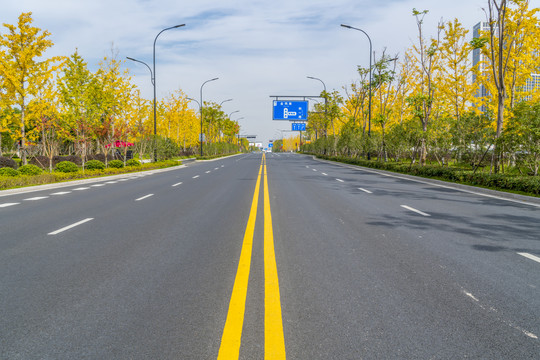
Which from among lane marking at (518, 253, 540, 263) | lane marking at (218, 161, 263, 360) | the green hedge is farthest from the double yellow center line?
the green hedge

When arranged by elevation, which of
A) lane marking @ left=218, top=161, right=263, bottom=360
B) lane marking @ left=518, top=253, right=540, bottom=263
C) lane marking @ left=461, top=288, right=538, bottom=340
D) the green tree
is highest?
the green tree

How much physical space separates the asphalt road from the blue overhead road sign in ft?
157

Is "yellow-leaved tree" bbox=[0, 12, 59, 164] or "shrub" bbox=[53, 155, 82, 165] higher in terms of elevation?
"yellow-leaved tree" bbox=[0, 12, 59, 164]

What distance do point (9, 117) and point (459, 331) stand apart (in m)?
33.5

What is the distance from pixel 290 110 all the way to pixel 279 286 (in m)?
53.5

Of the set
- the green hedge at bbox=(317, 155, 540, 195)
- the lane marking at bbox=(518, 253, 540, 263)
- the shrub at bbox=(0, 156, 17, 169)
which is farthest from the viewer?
the shrub at bbox=(0, 156, 17, 169)

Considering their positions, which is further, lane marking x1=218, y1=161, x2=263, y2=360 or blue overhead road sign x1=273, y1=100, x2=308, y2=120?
blue overhead road sign x1=273, y1=100, x2=308, y2=120

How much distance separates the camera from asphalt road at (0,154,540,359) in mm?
3465

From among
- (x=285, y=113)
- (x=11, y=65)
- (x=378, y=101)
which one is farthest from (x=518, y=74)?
(x=11, y=65)

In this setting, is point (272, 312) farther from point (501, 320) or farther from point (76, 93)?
point (76, 93)

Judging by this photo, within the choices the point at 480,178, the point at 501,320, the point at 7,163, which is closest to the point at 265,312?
the point at 501,320

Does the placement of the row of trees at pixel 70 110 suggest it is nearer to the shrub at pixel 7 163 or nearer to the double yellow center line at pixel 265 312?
the shrub at pixel 7 163

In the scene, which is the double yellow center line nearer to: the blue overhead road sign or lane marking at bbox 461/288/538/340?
lane marking at bbox 461/288/538/340

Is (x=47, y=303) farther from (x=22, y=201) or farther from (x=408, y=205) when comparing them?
(x=22, y=201)
